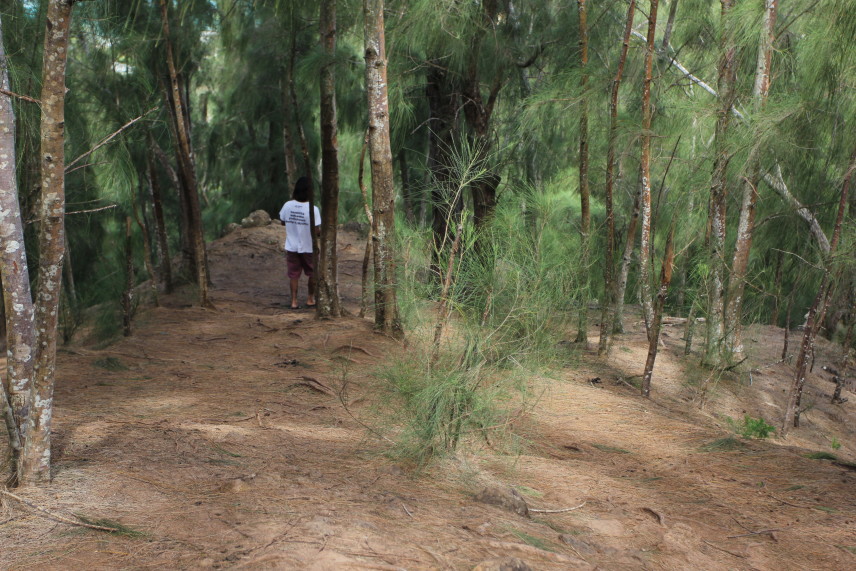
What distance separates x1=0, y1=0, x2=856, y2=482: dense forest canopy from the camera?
589cm

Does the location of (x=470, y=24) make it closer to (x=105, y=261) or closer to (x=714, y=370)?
(x=714, y=370)

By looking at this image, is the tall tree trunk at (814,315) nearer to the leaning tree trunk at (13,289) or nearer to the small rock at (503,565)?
the small rock at (503,565)

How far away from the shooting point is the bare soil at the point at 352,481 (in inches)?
111

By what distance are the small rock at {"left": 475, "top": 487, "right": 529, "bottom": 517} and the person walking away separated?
5.24 metres

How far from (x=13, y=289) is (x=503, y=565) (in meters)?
2.33

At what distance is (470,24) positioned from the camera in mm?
8062

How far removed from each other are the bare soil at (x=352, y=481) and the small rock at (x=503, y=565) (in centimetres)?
7

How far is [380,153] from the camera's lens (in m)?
6.54

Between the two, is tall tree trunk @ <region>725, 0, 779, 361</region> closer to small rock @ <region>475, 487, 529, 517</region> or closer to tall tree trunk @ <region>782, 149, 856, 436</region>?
tall tree trunk @ <region>782, 149, 856, 436</region>

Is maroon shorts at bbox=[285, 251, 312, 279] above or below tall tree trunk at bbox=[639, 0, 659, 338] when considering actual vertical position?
below

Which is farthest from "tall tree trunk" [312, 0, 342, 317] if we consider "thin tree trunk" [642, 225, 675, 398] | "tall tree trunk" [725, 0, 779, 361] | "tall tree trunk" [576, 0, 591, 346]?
"tall tree trunk" [725, 0, 779, 361]

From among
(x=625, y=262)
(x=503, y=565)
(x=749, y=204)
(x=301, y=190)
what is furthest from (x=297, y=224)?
(x=503, y=565)

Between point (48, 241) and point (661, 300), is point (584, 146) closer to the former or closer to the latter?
point (661, 300)

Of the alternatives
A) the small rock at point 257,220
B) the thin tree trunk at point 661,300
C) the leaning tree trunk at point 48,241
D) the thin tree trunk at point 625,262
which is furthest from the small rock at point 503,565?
the small rock at point 257,220
